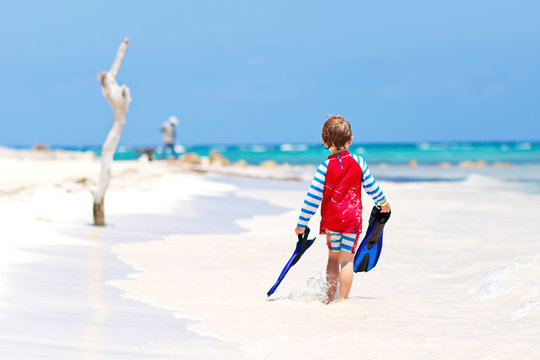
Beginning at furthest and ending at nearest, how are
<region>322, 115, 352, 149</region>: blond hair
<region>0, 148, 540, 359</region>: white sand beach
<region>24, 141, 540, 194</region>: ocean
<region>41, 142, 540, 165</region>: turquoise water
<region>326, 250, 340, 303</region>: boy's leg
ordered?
<region>41, 142, 540, 165</region>: turquoise water < <region>24, 141, 540, 194</region>: ocean < <region>326, 250, 340, 303</region>: boy's leg < <region>322, 115, 352, 149</region>: blond hair < <region>0, 148, 540, 359</region>: white sand beach

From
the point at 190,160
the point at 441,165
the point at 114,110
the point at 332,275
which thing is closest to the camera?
the point at 332,275

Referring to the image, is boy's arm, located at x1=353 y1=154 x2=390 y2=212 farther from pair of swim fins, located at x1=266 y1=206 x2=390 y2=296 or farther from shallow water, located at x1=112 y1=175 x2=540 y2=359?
shallow water, located at x1=112 y1=175 x2=540 y2=359

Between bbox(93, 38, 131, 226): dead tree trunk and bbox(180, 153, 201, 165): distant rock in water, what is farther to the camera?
bbox(180, 153, 201, 165): distant rock in water

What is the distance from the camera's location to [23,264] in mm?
6379

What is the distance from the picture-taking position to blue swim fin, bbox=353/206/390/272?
563cm

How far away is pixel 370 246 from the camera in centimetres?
568

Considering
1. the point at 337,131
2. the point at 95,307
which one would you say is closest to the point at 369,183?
the point at 337,131

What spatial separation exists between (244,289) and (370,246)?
118 centimetres

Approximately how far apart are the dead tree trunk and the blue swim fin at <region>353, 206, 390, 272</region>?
5.36m

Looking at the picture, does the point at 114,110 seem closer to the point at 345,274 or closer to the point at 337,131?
the point at 337,131

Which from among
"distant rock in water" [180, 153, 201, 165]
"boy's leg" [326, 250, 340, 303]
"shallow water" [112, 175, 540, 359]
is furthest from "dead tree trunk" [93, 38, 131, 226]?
"distant rock in water" [180, 153, 201, 165]

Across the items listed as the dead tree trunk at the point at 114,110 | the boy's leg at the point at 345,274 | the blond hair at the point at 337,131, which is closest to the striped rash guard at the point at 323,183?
the blond hair at the point at 337,131

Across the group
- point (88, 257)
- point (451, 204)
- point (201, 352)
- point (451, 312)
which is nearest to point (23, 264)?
point (88, 257)

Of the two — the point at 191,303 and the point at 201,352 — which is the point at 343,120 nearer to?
the point at 191,303
